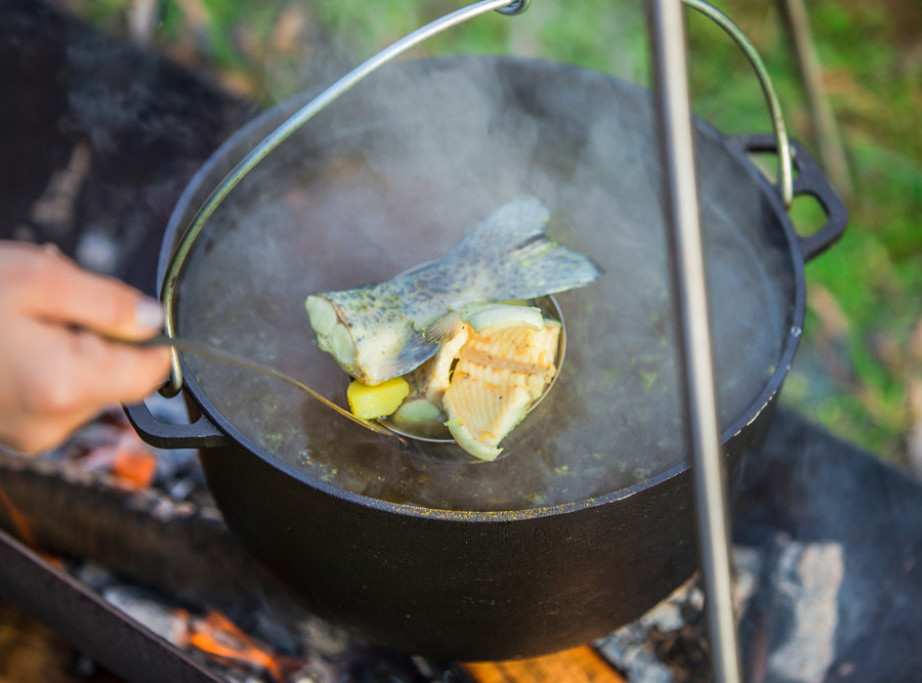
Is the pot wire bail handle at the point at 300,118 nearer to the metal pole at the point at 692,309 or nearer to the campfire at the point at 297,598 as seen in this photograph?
the metal pole at the point at 692,309

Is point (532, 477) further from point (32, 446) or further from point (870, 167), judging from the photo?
point (870, 167)

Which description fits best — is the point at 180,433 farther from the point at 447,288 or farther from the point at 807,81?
the point at 807,81

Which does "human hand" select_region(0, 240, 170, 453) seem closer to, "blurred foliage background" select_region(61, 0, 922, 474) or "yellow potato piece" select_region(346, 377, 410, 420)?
"yellow potato piece" select_region(346, 377, 410, 420)

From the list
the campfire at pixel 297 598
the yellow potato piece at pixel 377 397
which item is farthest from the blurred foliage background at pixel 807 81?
the yellow potato piece at pixel 377 397

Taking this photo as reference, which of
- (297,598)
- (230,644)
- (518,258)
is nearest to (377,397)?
(518,258)

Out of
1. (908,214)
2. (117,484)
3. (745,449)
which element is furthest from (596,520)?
(908,214)
